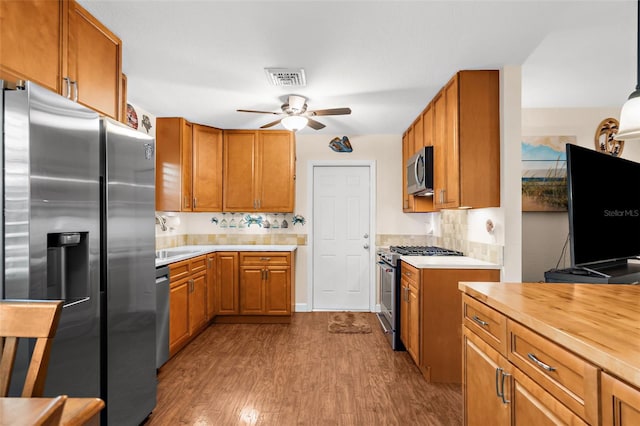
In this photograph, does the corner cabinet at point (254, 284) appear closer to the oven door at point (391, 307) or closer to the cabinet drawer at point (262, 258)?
the cabinet drawer at point (262, 258)

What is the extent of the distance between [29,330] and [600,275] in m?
2.71

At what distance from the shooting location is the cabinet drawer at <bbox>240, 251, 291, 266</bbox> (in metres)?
4.39

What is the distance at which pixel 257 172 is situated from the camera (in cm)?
468

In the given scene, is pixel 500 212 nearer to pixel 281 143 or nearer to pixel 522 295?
pixel 522 295

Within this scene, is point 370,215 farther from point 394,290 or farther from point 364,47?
point 364,47

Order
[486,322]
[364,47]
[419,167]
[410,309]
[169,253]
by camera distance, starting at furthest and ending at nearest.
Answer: [169,253], [419,167], [410,309], [364,47], [486,322]

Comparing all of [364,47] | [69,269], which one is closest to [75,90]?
[69,269]

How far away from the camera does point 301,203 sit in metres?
5.03

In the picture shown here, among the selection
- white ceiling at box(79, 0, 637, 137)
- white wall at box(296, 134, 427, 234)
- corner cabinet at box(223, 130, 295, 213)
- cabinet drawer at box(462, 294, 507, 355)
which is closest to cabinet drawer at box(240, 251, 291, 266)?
corner cabinet at box(223, 130, 295, 213)

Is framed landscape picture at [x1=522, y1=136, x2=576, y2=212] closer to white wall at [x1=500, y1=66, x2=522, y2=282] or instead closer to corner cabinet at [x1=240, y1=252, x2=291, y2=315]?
white wall at [x1=500, y1=66, x2=522, y2=282]

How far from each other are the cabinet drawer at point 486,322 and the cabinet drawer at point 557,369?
52 mm

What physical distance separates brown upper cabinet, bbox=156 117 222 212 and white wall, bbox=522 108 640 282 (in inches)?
139

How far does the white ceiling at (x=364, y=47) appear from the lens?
2.05 metres

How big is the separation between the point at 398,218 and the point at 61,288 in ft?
13.1
